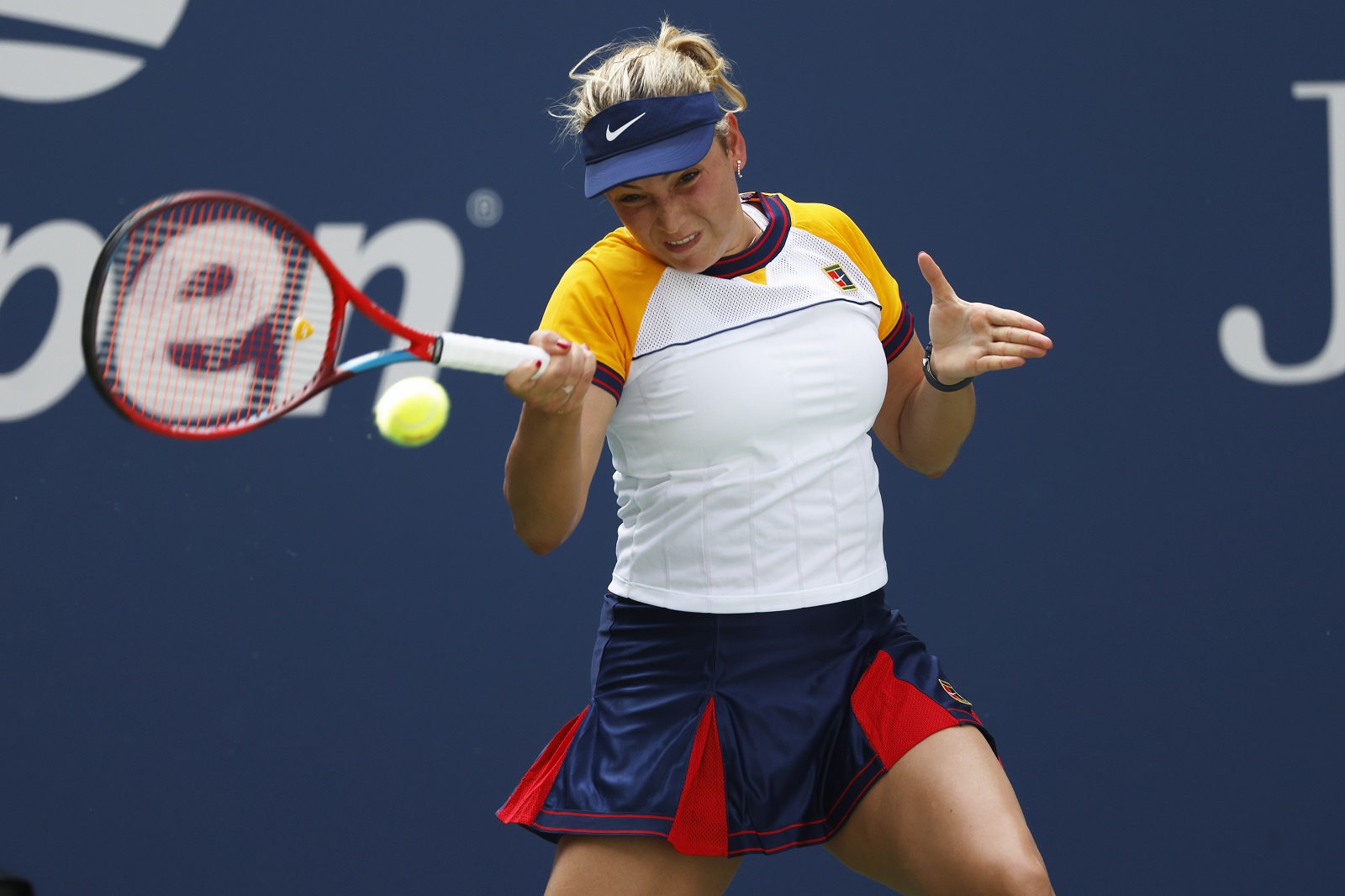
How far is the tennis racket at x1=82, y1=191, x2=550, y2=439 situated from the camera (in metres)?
1.56

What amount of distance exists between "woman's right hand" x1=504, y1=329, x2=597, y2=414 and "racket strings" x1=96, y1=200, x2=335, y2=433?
0.82 ft

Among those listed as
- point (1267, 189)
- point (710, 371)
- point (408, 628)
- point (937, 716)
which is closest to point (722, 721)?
point (937, 716)

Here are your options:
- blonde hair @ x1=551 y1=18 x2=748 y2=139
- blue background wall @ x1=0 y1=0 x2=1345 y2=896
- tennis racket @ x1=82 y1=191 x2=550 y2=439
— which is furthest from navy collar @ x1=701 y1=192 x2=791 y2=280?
blue background wall @ x1=0 y1=0 x2=1345 y2=896

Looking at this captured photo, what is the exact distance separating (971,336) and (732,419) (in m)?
0.41

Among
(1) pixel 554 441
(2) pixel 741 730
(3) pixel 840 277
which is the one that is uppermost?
(3) pixel 840 277

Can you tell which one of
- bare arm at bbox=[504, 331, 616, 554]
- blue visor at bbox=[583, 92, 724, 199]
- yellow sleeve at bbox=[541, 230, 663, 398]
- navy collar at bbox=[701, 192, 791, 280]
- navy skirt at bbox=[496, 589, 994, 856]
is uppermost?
blue visor at bbox=[583, 92, 724, 199]

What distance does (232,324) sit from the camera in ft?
5.75

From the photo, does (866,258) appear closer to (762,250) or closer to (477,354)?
(762,250)

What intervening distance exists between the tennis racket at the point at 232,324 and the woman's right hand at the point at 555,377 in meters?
0.01

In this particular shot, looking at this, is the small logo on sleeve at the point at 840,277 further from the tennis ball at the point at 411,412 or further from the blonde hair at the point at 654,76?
the tennis ball at the point at 411,412

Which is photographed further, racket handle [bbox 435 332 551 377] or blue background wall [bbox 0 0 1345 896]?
blue background wall [bbox 0 0 1345 896]

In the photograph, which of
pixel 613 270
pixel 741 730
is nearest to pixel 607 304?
pixel 613 270

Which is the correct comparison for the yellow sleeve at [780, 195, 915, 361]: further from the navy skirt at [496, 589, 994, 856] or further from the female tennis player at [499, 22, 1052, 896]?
the navy skirt at [496, 589, 994, 856]

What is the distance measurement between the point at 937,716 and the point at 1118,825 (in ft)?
4.26
